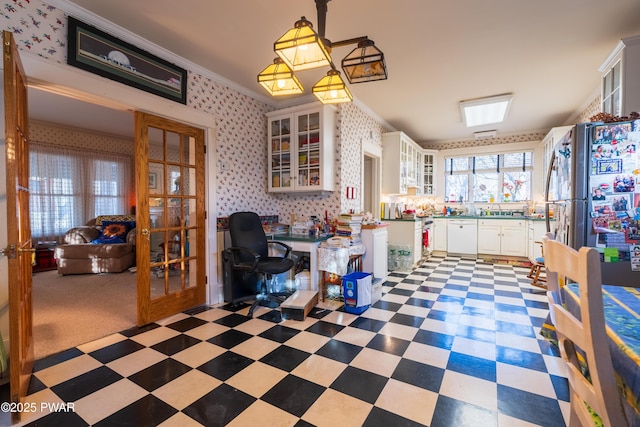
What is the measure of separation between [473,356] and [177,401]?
206 cm

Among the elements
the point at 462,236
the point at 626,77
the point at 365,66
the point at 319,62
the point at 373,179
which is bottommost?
the point at 462,236

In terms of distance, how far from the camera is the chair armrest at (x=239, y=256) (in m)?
3.04

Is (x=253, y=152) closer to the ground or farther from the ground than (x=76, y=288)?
farther from the ground

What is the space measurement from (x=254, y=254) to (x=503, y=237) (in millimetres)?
5166

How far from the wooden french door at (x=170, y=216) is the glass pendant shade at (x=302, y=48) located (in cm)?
177

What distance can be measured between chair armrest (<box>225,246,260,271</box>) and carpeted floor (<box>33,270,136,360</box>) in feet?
3.65

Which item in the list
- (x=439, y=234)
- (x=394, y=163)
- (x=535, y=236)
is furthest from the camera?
(x=439, y=234)

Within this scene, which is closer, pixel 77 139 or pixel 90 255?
pixel 90 255

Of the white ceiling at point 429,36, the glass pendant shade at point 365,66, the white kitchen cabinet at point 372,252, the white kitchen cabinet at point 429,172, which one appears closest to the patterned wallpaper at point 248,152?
the white ceiling at point 429,36

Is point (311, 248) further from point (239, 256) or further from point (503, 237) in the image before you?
point (503, 237)

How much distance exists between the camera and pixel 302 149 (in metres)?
3.92

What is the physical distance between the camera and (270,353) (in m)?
2.23

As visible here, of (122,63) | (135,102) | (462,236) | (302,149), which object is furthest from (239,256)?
(462,236)

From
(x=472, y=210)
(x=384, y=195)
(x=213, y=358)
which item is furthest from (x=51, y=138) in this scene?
(x=472, y=210)
